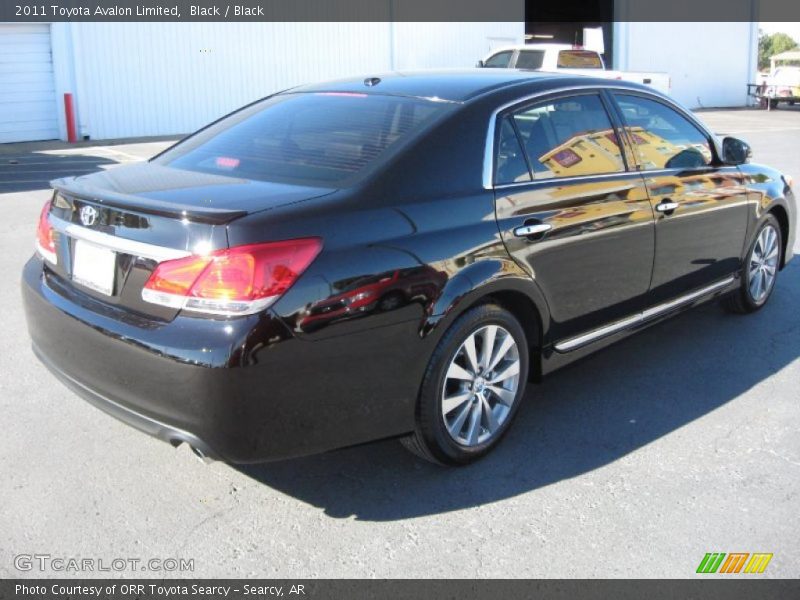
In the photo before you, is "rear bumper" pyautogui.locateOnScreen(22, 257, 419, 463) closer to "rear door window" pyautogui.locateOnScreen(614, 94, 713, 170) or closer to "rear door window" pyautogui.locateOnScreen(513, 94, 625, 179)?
"rear door window" pyautogui.locateOnScreen(513, 94, 625, 179)

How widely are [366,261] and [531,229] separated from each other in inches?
38.1

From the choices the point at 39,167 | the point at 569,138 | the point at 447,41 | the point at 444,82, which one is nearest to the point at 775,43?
the point at 447,41

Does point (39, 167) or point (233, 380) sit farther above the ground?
point (233, 380)

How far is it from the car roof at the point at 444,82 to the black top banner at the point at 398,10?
16319mm

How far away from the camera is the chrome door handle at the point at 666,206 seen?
4473 millimetres

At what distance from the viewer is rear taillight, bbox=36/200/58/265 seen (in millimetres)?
3492

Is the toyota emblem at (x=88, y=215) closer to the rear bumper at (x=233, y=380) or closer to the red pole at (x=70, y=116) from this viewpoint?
the rear bumper at (x=233, y=380)

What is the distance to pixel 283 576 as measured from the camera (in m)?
2.89

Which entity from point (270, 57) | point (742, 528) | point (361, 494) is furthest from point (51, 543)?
point (270, 57)

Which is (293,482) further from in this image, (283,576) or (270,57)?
(270,57)

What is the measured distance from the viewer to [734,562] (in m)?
3.01

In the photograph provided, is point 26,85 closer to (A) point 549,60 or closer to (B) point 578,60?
(A) point 549,60
